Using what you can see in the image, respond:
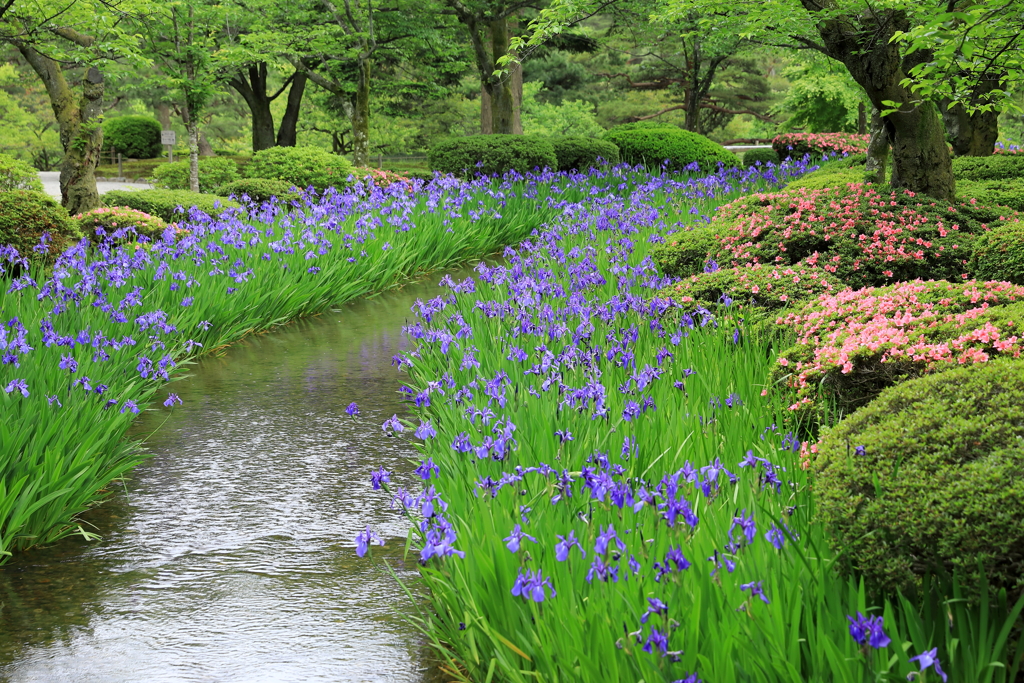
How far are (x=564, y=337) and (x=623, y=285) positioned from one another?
4.80 feet

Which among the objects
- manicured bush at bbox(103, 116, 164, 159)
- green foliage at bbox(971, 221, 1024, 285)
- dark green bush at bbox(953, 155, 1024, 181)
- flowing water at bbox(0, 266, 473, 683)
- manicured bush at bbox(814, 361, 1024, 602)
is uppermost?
manicured bush at bbox(103, 116, 164, 159)

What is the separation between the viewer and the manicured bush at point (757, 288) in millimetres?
5836

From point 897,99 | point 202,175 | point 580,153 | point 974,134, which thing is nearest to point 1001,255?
point 897,99

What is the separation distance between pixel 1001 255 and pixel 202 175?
20.5 m

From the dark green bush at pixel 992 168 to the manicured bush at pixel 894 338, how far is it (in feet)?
20.2

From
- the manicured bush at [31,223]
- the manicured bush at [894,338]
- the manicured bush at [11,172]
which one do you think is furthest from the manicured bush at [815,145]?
the manicured bush at [894,338]

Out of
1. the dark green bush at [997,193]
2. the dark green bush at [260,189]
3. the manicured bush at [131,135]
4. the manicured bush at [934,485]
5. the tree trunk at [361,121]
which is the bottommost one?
the manicured bush at [934,485]

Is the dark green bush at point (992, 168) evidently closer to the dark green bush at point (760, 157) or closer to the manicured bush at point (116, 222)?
the manicured bush at point (116, 222)

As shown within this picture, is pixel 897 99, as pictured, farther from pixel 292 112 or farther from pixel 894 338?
pixel 292 112

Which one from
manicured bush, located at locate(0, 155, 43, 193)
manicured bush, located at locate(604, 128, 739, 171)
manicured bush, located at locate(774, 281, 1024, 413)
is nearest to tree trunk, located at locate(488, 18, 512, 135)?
manicured bush, located at locate(604, 128, 739, 171)

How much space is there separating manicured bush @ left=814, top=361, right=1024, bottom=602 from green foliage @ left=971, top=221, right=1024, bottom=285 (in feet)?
10.1

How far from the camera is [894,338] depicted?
385cm

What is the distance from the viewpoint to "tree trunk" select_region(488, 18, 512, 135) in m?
18.0

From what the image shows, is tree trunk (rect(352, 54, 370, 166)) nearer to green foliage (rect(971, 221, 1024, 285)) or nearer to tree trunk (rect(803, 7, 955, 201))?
tree trunk (rect(803, 7, 955, 201))
